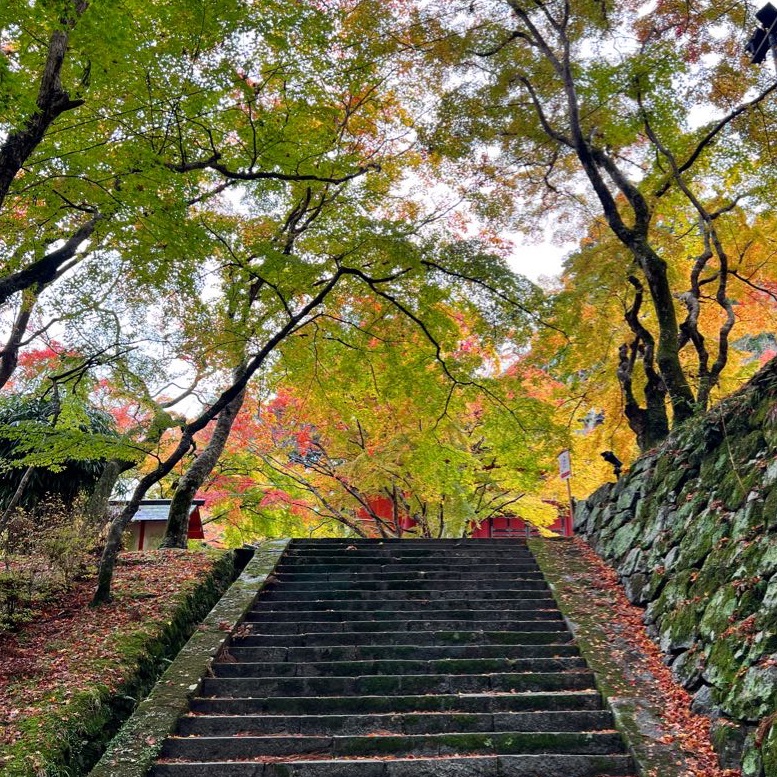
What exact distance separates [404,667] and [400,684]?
291 mm

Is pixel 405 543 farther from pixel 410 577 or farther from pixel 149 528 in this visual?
pixel 149 528

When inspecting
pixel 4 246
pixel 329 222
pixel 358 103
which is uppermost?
pixel 358 103

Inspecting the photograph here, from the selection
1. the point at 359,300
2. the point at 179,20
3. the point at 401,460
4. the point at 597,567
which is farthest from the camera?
the point at 401,460

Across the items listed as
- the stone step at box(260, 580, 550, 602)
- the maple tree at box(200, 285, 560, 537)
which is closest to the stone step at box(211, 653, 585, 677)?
the stone step at box(260, 580, 550, 602)

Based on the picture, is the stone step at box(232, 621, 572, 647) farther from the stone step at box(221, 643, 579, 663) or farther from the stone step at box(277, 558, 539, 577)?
the stone step at box(277, 558, 539, 577)

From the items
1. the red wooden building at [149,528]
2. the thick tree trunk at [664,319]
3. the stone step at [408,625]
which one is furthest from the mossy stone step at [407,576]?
the red wooden building at [149,528]

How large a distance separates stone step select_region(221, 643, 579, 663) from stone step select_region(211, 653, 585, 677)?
9.2 inches

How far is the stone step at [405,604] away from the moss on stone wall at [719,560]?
1.32 m

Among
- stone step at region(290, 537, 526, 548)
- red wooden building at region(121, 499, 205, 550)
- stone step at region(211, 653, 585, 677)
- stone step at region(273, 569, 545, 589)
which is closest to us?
stone step at region(211, 653, 585, 677)

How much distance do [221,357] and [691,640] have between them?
7004 mm

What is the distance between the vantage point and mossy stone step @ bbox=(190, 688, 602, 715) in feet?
17.6

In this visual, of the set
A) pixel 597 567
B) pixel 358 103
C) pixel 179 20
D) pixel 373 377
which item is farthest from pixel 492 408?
pixel 179 20

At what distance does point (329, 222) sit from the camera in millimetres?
10305

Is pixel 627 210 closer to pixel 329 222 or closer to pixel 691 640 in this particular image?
pixel 329 222
